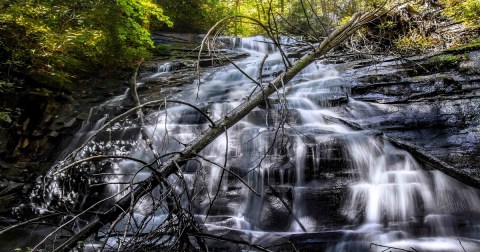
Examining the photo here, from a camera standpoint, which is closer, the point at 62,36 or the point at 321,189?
the point at 321,189

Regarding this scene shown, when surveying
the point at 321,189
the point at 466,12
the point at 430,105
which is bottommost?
the point at 321,189

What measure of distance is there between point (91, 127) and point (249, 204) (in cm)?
443

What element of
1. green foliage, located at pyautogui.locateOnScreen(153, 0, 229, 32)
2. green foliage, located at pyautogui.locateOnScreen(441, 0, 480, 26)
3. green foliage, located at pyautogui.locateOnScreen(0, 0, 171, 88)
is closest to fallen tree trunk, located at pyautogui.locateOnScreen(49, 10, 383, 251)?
green foliage, located at pyautogui.locateOnScreen(0, 0, 171, 88)

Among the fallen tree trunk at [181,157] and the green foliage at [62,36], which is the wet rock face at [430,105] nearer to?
the fallen tree trunk at [181,157]

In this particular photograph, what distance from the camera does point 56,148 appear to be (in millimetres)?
6758

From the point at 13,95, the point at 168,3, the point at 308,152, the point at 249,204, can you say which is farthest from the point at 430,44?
the point at 168,3

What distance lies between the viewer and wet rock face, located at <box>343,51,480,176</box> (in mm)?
4904

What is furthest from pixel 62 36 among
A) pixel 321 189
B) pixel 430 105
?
pixel 430 105

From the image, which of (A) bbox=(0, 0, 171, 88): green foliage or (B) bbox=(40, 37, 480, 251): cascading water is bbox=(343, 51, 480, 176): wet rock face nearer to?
(B) bbox=(40, 37, 480, 251): cascading water

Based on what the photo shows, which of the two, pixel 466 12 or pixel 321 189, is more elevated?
pixel 466 12

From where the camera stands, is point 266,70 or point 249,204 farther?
point 266,70

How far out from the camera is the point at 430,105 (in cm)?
572

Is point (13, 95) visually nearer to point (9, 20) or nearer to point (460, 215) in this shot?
point (9, 20)

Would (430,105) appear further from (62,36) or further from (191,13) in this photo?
(191,13)
